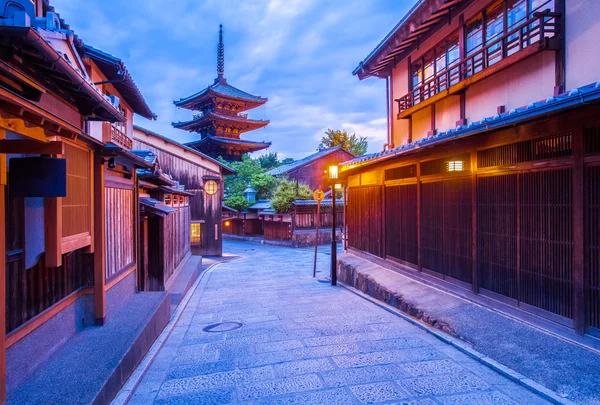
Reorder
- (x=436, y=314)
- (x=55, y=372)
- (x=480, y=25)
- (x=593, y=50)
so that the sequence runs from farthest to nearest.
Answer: (x=480, y=25), (x=436, y=314), (x=593, y=50), (x=55, y=372)

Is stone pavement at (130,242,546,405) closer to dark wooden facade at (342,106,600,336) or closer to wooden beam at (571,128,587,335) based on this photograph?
wooden beam at (571,128,587,335)

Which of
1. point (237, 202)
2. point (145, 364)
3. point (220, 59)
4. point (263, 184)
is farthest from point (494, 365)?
point (220, 59)

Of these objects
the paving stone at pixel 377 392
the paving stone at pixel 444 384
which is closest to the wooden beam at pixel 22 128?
the paving stone at pixel 377 392

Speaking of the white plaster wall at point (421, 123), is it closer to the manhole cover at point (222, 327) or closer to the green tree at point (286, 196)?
the manhole cover at point (222, 327)

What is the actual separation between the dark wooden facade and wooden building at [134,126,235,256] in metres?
19.5

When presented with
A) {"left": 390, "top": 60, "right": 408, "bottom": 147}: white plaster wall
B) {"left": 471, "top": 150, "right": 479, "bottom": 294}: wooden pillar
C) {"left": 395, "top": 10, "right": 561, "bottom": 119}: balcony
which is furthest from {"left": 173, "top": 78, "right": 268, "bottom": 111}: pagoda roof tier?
{"left": 471, "top": 150, "right": 479, "bottom": 294}: wooden pillar

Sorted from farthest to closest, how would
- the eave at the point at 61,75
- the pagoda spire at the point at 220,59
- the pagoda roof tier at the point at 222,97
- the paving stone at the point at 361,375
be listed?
the pagoda spire at the point at 220,59
the pagoda roof tier at the point at 222,97
the paving stone at the point at 361,375
the eave at the point at 61,75

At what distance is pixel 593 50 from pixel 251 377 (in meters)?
8.58

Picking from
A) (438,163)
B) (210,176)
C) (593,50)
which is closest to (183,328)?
(438,163)

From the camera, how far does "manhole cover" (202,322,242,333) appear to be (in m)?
8.55

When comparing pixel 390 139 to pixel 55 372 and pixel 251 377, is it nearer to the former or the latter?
pixel 251 377

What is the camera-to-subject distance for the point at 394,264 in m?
12.5

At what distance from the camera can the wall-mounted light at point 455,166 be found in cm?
910

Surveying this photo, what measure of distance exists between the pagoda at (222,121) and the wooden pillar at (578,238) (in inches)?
1533
